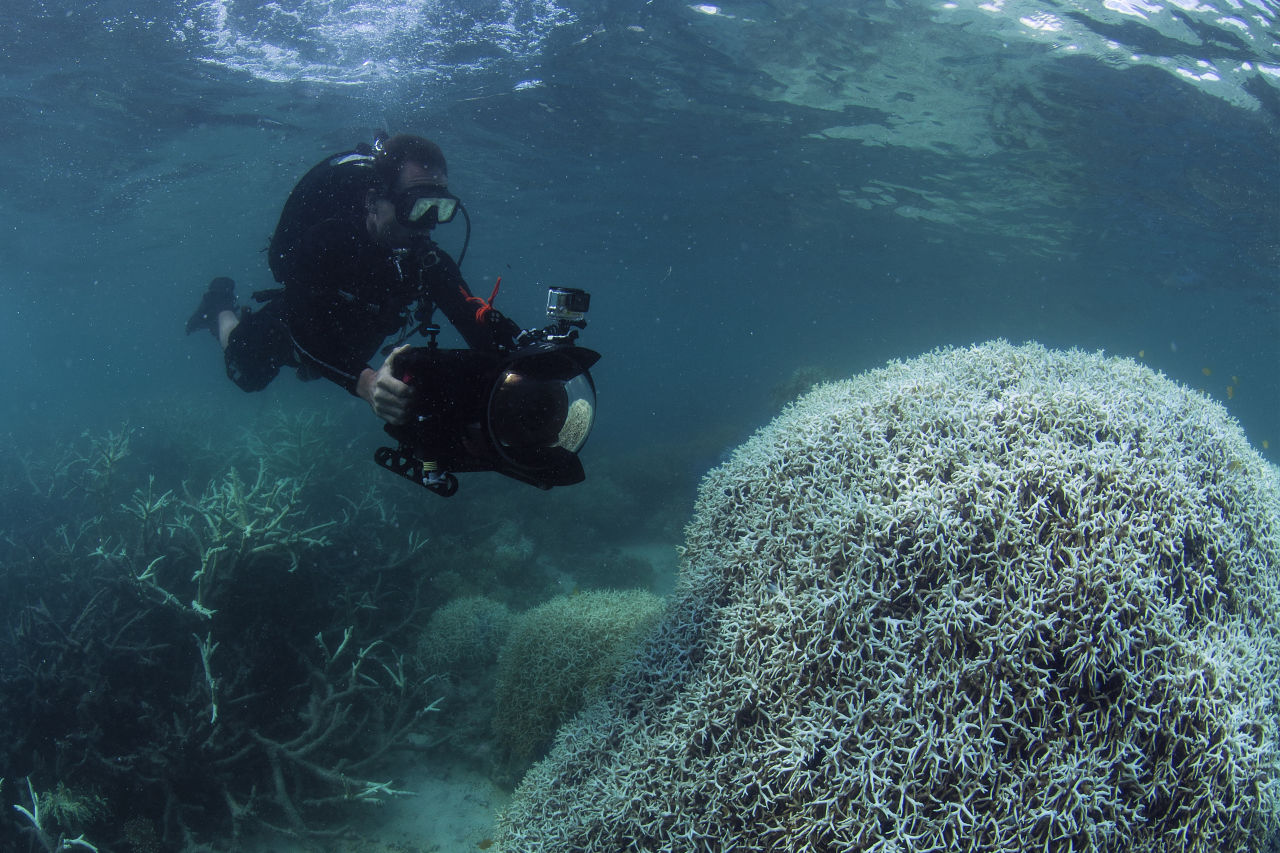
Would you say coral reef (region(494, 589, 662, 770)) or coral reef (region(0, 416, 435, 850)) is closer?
coral reef (region(0, 416, 435, 850))

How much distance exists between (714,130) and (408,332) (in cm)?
1689

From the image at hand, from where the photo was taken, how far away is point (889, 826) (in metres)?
2.69

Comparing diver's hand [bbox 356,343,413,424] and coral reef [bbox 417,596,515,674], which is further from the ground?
diver's hand [bbox 356,343,413,424]

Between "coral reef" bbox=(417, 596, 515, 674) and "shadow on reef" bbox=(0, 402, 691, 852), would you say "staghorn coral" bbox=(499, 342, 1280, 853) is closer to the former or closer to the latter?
"shadow on reef" bbox=(0, 402, 691, 852)

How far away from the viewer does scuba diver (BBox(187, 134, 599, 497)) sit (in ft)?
9.62

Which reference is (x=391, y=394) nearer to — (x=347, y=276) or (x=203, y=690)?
(x=347, y=276)

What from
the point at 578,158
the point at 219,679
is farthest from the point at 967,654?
the point at 578,158

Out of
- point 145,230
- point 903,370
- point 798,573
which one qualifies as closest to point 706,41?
point 903,370

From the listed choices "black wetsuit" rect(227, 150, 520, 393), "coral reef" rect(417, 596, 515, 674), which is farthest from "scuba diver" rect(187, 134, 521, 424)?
"coral reef" rect(417, 596, 515, 674)

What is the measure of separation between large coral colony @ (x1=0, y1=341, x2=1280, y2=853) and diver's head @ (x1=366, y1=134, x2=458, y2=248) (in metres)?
3.01

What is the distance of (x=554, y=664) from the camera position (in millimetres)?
5188

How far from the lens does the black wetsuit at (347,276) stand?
14.5 feet

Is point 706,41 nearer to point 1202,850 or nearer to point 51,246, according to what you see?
point 1202,850

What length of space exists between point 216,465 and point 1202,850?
52.7 feet
